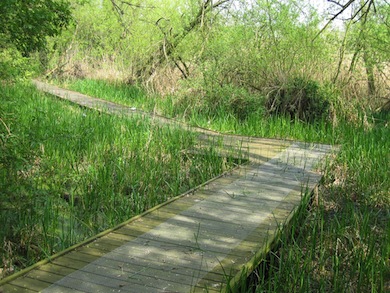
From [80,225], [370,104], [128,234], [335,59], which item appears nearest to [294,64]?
[335,59]

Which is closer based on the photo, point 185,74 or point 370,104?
point 370,104

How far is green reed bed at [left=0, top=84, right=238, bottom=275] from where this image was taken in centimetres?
407

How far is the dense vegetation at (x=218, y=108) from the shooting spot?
388cm

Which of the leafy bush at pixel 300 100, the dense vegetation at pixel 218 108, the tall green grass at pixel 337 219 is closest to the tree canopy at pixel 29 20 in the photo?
the dense vegetation at pixel 218 108

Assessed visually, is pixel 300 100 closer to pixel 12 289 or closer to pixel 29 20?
pixel 29 20

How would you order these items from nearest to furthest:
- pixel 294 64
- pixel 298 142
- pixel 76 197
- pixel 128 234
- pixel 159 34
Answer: pixel 128 234, pixel 76 197, pixel 298 142, pixel 294 64, pixel 159 34

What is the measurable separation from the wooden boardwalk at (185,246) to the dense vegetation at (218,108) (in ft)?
0.75

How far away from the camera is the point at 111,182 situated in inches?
205

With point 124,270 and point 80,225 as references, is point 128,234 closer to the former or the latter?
point 124,270

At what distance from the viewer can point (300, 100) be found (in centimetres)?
946

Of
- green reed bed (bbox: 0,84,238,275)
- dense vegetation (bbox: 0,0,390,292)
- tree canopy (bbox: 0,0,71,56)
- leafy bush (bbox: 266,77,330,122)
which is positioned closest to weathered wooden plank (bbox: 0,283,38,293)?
green reed bed (bbox: 0,84,238,275)

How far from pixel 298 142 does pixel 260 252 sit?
4.74m

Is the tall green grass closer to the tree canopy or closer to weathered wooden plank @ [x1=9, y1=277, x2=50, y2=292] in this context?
weathered wooden plank @ [x1=9, y1=277, x2=50, y2=292]

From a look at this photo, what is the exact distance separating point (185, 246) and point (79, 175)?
224 centimetres
